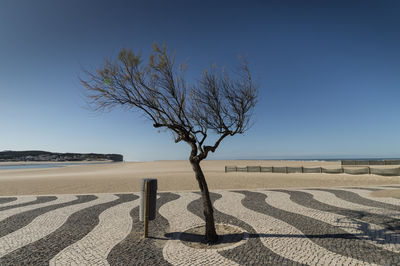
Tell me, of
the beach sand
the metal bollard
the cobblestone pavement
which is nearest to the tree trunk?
the cobblestone pavement

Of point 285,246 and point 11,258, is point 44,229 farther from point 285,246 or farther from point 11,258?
point 285,246

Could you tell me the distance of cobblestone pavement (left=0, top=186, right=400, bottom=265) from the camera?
162 inches

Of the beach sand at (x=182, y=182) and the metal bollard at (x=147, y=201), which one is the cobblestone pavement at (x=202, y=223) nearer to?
the metal bollard at (x=147, y=201)

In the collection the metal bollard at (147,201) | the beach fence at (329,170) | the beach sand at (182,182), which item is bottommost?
the beach sand at (182,182)

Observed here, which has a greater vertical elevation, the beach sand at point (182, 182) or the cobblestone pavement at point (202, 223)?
the cobblestone pavement at point (202, 223)

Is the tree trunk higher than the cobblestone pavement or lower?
higher

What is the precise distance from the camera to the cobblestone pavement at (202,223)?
162 inches

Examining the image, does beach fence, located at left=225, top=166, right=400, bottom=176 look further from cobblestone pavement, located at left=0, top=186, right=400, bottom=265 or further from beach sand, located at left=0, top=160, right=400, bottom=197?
cobblestone pavement, located at left=0, top=186, right=400, bottom=265

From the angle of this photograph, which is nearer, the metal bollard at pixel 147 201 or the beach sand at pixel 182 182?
the metal bollard at pixel 147 201

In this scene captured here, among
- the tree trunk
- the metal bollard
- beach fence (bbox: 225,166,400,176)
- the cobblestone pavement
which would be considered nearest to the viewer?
the cobblestone pavement

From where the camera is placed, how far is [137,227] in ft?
20.1

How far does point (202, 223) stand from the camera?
639cm

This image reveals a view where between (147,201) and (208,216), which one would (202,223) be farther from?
(147,201)

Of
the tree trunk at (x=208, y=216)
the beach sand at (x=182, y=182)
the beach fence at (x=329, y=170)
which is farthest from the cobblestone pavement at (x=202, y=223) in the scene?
the beach fence at (x=329, y=170)
